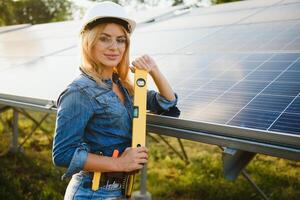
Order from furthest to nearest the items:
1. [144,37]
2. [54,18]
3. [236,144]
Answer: [54,18] < [144,37] < [236,144]

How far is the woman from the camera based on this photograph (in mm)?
2508

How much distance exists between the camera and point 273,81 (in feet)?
11.2

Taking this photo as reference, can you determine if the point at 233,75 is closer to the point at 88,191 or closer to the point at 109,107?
the point at 109,107

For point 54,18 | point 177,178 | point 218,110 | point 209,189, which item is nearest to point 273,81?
point 218,110

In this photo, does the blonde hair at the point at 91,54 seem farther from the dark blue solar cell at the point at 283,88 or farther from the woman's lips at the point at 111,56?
the dark blue solar cell at the point at 283,88

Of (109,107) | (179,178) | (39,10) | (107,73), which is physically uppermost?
(107,73)

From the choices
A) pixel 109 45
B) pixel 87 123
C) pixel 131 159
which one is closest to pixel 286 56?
pixel 109 45

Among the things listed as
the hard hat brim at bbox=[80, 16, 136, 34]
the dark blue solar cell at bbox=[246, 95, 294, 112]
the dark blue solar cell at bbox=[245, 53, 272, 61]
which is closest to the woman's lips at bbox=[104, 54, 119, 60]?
the hard hat brim at bbox=[80, 16, 136, 34]

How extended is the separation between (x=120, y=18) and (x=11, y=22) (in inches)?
1065

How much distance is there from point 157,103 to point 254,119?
0.77 m

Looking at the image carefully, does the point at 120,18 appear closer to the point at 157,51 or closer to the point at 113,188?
the point at 113,188

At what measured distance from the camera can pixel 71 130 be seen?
8.20 ft

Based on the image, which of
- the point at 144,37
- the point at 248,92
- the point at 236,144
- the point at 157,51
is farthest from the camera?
the point at 144,37

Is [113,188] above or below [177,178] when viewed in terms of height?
above
